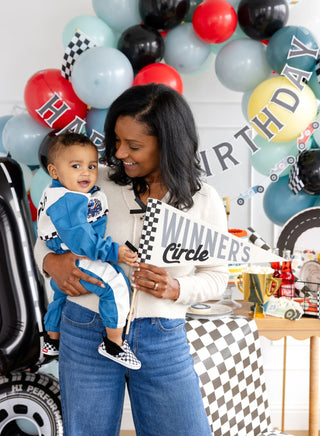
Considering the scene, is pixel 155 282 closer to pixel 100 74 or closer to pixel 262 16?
pixel 100 74

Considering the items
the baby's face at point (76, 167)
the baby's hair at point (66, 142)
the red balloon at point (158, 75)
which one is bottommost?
the baby's face at point (76, 167)

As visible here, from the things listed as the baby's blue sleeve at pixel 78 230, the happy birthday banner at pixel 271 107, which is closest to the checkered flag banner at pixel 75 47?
the happy birthday banner at pixel 271 107

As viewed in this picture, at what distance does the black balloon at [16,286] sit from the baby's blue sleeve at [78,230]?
2.07 ft

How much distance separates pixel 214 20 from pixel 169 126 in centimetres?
82

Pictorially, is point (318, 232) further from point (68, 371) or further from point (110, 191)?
point (68, 371)

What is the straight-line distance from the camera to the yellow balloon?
Result: 168 centimetres

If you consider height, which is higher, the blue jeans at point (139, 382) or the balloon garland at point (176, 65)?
the balloon garland at point (176, 65)

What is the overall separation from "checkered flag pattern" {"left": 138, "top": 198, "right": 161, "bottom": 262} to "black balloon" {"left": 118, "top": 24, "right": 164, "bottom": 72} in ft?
2.97

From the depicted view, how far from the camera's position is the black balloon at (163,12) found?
5.40 ft

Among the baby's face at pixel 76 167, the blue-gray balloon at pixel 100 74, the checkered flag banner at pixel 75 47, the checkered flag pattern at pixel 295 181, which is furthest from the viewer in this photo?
the checkered flag pattern at pixel 295 181

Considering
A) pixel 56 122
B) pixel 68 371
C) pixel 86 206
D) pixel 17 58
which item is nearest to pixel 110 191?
pixel 86 206

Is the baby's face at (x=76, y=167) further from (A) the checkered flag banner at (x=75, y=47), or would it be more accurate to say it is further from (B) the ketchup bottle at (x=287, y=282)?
(B) the ketchup bottle at (x=287, y=282)

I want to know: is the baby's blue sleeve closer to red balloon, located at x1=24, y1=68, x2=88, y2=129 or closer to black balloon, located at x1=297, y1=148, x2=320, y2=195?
red balloon, located at x1=24, y1=68, x2=88, y2=129

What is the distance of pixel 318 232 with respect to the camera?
5.97 feet
